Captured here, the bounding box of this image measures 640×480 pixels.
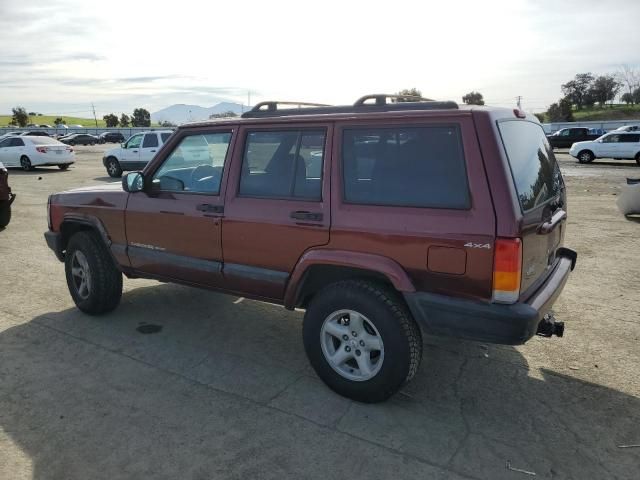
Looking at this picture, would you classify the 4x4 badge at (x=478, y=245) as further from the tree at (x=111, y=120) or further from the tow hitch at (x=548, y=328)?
the tree at (x=111, y=120)

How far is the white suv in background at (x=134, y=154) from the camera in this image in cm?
1859

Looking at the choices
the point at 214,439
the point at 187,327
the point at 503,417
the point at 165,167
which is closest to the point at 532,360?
the point at 503,417

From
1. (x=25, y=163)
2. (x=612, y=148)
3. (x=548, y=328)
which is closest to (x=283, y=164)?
(x=548, y=328)

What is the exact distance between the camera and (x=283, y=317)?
4.95 meters

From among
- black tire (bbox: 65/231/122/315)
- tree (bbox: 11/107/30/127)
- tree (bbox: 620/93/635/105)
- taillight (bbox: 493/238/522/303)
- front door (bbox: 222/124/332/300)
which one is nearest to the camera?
taillight (bbox: 493/238/522/303)

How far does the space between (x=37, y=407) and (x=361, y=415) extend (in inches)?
83.9

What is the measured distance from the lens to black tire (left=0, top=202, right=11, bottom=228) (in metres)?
8.82

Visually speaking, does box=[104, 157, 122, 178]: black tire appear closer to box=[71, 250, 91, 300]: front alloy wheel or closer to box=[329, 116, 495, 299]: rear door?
box=[71, 250, 91, 300]: front alloy wheel

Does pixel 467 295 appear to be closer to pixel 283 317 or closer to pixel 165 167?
pixel 283 317

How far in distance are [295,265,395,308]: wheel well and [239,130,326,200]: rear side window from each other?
0.50m

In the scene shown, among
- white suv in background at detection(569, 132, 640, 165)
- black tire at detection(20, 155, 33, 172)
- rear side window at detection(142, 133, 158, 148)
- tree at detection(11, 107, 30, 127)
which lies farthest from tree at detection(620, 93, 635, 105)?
tree at detection(11, 107, 30, 127)

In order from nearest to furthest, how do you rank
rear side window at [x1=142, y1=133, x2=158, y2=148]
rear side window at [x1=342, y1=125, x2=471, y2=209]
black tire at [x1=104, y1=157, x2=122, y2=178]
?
rear side window at [x1=342, y1=125, x2=471, y2=209] → rear side window at [x1=142, y1=133, x2=158, y2=148] → black tire at [x1=104, y1=157, x2=122, y2=178]

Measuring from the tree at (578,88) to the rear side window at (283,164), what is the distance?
80795 mm

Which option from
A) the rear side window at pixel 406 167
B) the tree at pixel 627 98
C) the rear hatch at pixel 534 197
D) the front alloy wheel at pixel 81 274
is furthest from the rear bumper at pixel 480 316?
the tree at pixel 627 98
